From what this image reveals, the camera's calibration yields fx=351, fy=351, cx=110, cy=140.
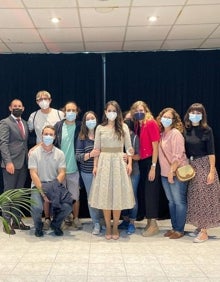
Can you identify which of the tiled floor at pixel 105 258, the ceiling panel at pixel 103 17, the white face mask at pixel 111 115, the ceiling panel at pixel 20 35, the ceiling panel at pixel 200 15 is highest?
the ceiling panel at pixel 200 15

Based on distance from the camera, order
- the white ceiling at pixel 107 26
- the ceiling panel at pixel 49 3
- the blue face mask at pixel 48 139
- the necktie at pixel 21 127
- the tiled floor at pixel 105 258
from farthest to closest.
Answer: the necktie at pixel 21 127 < the blue face mask at pixel 48 139 < the white ceiling at pixel 107 26 < the ceiling panel at pixel 49 3 < the tiled floor at pixel 105 258

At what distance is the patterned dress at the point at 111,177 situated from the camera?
12.1ft

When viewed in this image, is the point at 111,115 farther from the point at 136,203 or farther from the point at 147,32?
the point at 147,32

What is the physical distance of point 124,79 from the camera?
5070 millimetres

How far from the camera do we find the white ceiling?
3.46m

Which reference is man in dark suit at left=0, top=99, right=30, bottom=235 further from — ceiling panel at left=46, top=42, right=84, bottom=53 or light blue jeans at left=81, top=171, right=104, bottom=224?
ceiling panel at left=46, top=42, right=84, bottom=53

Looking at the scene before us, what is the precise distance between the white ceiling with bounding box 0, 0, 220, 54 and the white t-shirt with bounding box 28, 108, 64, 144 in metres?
0.97

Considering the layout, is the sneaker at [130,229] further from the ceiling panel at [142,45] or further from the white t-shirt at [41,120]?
the ceiling panel at [142,45]

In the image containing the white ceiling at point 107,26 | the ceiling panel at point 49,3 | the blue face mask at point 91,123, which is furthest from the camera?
the blue face mask at point 91,123

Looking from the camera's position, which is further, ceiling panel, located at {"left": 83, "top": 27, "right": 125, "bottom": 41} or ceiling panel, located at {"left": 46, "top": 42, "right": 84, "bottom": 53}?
ceiling panel, located at {"left": 46, "top": 42, "right": 84, "bottom": 53}

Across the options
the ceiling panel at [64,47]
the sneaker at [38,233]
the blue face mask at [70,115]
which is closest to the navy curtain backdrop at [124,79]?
the ceiling panel at [64,47]

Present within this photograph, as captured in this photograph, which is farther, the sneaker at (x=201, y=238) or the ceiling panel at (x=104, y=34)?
the ceiling panel at (x=104, y=34)

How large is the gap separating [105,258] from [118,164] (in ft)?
3.31

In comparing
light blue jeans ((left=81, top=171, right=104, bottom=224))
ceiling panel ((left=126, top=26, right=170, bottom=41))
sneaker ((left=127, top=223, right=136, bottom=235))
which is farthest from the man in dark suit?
ceiling panel ((left=126, top=26, right=170, bottom=41))
